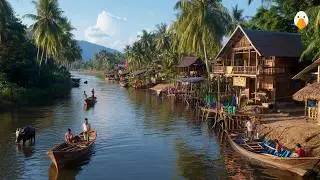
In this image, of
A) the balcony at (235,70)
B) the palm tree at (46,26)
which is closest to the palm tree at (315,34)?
the balcony at (235,70)

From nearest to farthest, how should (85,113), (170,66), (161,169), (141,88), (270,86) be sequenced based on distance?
(161,169) → (270,86) → (85,113) → (170,66) → (141,88)

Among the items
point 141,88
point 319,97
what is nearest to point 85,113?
point 319,97

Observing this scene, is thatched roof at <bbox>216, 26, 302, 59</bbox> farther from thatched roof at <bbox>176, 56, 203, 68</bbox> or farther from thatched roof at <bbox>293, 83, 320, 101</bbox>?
thatched roof at <bbox>176, 56, 203, 68</bbox>

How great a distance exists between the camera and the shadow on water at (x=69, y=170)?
22.0m

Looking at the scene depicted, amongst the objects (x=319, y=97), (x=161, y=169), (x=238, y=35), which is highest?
(x=238, y=35)

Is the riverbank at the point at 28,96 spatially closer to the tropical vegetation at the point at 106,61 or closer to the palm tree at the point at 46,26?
the palm tree at the point at 46,26

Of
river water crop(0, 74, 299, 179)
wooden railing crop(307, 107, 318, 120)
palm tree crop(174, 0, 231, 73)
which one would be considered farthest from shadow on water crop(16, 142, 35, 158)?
palm tree crop(174, 0, 231, 73)

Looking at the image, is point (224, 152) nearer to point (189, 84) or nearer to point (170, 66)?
point (189, 84)

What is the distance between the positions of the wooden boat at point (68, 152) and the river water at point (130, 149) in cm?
50

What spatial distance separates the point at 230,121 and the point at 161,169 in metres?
12.7

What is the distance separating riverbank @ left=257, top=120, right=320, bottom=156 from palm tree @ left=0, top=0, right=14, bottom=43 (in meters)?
32.5

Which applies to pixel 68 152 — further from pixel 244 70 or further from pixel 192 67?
pixel 192 67

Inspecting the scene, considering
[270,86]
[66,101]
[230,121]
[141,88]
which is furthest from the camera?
[141,88]

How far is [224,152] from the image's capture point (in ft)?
89.9
